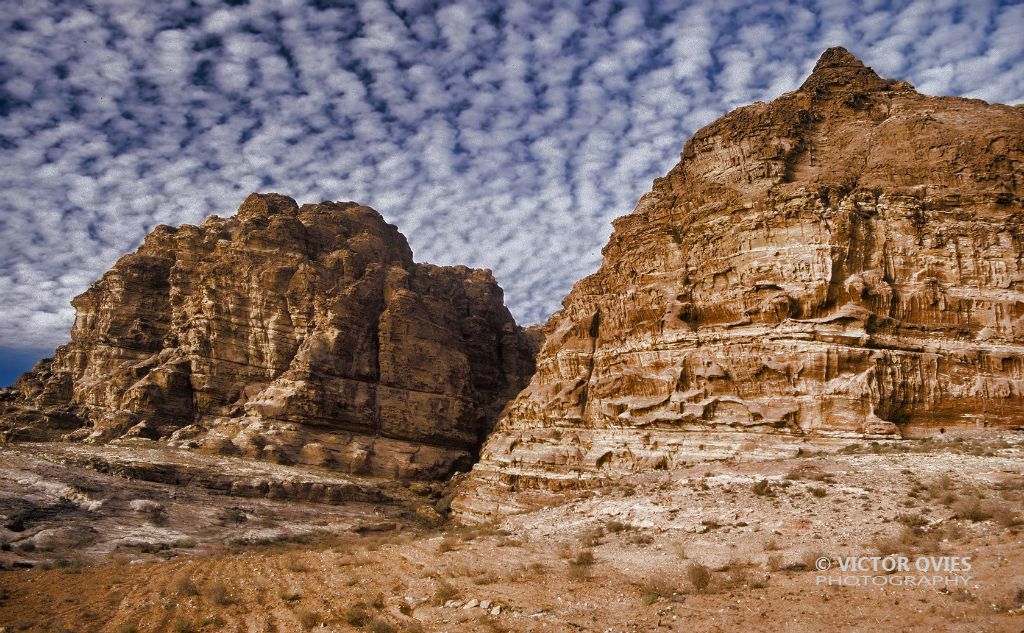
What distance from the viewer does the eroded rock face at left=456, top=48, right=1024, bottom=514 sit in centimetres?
2369

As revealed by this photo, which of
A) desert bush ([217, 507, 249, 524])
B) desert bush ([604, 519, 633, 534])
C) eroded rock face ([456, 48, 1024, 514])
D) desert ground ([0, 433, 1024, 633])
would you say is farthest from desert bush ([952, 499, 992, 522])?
desert bush ([217, 507, 249, 524])

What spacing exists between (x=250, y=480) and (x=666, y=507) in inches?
1174

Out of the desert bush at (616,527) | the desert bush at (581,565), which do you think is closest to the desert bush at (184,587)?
the desert bush at (581,565)

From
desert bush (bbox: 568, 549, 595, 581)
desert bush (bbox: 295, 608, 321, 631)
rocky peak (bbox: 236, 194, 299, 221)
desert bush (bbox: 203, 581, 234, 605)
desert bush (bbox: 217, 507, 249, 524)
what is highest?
rocky peak (bbox: 236, 194, 299, 221)

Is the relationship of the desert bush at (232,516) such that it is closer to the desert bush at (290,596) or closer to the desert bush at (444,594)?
the desert bush at (290,596)

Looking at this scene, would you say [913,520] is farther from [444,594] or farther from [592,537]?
[444,594]

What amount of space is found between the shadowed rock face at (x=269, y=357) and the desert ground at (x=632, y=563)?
20.5 meters

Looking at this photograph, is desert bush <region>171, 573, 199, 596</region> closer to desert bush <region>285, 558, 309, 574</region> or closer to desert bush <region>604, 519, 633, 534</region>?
desert bush <region>285, 558, 309, 574</region>

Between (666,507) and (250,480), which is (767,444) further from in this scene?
(250,480)

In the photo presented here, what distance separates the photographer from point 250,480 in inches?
1492

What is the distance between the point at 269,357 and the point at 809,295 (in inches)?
1703

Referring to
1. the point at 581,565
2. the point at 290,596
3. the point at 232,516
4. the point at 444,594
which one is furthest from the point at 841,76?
the point at 232,516

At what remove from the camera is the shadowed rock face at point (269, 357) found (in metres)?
46.8

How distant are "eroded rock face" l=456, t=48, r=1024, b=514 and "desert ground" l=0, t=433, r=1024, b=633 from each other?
3189 mm
